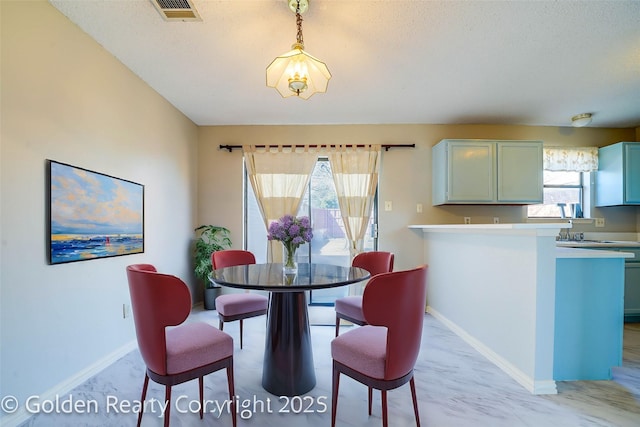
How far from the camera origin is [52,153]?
1745 mm

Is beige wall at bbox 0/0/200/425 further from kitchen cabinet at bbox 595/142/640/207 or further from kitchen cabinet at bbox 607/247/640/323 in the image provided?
kitchen cabinet at bbox 595/142/640/207

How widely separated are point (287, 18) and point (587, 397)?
10.1 feet

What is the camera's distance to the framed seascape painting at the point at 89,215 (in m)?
1.74

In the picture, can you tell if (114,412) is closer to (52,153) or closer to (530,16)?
(52,153)

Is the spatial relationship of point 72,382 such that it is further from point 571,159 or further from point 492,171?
point 571,159

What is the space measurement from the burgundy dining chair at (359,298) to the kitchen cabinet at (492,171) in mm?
1464

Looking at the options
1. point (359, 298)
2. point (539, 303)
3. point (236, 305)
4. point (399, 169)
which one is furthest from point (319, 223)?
point (539, 303)

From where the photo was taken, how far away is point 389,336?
4.15 feet

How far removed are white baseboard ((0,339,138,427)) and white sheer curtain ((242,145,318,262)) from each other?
1.78 m

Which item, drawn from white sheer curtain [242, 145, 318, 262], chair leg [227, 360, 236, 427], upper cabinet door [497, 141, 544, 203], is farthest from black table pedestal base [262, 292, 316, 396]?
Result: upper cabinet door [497, 141, 544, 203]

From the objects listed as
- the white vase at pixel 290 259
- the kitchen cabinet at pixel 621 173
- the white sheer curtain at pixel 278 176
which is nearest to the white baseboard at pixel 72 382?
the white vase at pixel 290 259

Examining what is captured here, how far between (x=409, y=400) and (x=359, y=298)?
764 mm

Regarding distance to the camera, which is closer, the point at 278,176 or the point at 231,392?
the point at 231,392

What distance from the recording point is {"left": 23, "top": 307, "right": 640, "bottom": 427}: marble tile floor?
5.16ft
